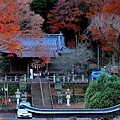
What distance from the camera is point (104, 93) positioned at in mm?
11453

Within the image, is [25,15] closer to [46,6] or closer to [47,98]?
[47,98]

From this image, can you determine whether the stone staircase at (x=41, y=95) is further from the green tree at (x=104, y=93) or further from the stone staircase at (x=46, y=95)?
the green tree at (x=104, y=93)

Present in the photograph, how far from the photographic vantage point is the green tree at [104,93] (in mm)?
11328

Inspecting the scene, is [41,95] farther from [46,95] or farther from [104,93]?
[104,93]

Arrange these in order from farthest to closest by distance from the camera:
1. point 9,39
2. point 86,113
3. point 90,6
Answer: point 90,6, point 9,39, point 86,113

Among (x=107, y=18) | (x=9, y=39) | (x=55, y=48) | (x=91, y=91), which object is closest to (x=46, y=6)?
(x=55, y=48)

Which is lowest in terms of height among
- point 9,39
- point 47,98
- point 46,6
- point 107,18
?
point 47,98

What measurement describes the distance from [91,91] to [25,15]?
14.8 m

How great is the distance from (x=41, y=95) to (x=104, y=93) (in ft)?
50.1

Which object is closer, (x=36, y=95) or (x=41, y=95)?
(x=41, y=95)

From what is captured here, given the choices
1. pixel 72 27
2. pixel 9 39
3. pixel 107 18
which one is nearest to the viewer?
pixel 9 39

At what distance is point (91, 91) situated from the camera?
39.3 ft

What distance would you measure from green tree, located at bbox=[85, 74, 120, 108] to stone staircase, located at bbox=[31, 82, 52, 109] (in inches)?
507

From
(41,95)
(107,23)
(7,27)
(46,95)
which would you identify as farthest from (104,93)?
(46,95)
